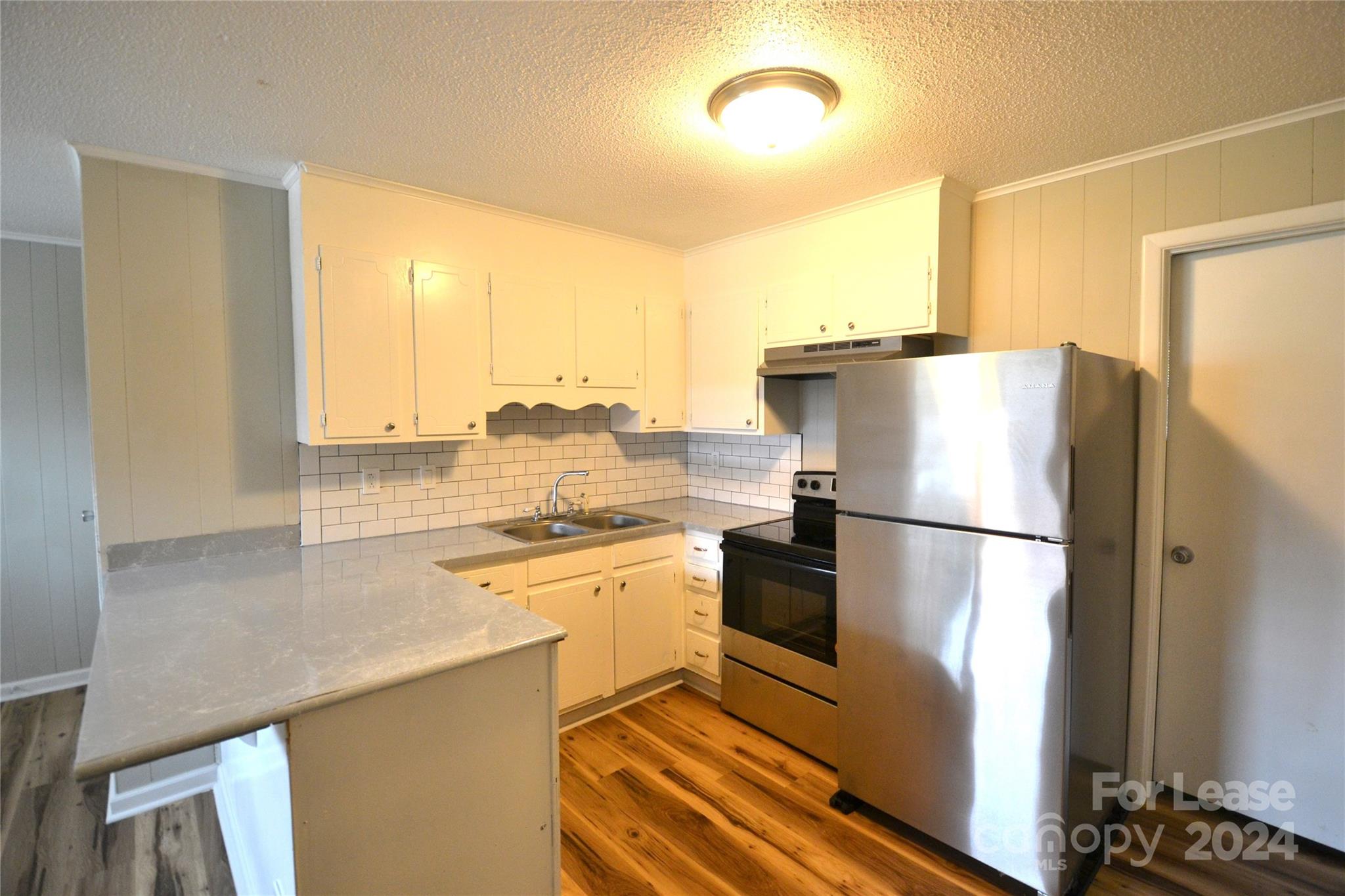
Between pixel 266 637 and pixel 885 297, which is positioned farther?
pixel 885 297

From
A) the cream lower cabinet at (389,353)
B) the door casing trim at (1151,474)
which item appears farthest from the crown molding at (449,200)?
the door casing trim at (1151,474)

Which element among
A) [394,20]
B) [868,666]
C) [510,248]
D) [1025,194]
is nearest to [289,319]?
[510,248]

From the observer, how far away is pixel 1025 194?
2.56 meters

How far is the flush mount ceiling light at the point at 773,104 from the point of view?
1744mm

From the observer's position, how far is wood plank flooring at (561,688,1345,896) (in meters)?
1.98

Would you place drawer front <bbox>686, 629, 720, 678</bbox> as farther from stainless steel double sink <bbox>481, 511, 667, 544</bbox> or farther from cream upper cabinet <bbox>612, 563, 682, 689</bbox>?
stainless steel double sink <bbox>481, 511, 667, 544</bbox>

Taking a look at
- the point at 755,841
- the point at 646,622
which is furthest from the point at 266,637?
the point at 646,622

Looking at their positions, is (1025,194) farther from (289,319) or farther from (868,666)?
(289,319)

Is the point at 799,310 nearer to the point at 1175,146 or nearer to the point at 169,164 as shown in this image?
the point at 1175,146

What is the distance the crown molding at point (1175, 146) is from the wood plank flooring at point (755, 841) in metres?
2.35

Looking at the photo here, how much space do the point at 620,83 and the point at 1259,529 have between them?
2529 millimetres

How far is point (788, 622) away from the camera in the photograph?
271 cm

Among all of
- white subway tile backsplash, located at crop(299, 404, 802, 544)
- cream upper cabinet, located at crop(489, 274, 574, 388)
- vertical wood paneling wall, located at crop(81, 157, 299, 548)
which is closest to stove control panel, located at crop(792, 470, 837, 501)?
white subway tile backsplash, located at crop(299, 404, 802, 544)

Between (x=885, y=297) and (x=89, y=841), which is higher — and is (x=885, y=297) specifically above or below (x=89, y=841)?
above
